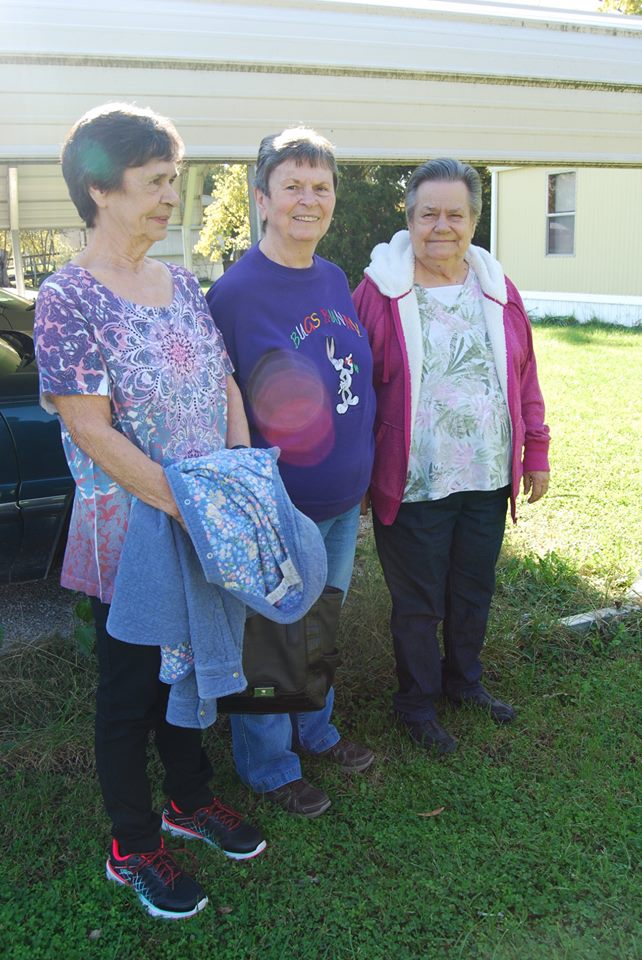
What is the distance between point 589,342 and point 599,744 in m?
10.2

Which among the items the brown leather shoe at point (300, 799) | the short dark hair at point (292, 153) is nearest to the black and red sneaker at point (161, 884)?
the brown leather shoe at point (300, 799)

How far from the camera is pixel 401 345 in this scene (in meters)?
2.78

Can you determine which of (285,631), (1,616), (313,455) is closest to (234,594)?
(285,631)

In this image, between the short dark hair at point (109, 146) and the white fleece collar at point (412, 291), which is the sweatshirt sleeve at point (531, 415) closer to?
the white fleece collar at point (412, 291)

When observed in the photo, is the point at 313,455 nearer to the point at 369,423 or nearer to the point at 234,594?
the point at 369,423

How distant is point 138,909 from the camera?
2.37m

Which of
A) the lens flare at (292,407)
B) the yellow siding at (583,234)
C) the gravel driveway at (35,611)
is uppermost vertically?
the yellow siding at (583,234)

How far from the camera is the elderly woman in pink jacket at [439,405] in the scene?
279 centimetres

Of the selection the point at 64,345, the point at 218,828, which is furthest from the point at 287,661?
the point at 64,345

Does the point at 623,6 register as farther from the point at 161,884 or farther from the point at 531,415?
the point at 161,884

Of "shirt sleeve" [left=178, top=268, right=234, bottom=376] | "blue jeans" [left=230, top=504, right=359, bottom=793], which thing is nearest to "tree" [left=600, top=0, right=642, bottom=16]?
"blue jeans" [left=230, top=504, right=359, bottom=793]

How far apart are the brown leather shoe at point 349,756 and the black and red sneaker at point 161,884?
0.74 m

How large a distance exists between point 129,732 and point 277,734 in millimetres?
652

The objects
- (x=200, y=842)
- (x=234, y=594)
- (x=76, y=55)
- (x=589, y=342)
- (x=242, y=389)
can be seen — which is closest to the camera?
(x=234, y=594)
